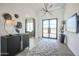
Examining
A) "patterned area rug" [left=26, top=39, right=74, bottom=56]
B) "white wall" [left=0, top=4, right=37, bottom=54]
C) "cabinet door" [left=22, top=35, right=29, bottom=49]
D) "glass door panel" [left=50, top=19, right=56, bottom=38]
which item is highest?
"white wall" [left=0, top=4, right=37, bottom=54]

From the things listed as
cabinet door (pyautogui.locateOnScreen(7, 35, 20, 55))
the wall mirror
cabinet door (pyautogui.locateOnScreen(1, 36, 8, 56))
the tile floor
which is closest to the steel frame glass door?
the tile floor

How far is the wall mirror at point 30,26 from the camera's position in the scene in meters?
2.38

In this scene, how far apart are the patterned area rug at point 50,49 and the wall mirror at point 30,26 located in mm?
288

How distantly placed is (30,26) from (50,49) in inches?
26.5

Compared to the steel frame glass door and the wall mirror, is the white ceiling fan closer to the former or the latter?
the steel frame glass door

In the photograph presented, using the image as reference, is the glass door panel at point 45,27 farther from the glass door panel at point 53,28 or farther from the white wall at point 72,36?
the white wall at point 72,36

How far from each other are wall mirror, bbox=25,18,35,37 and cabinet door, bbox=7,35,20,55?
29 centimetres

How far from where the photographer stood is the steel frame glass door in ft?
8.00

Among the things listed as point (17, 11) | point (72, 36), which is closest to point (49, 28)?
point (72, 36)

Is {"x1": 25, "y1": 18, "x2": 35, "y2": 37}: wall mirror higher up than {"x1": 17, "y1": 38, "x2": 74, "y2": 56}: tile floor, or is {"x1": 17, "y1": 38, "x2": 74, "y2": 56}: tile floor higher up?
{"x1": 25, "y1": 18, "x2": 35, "y2": 37}: wall mirror

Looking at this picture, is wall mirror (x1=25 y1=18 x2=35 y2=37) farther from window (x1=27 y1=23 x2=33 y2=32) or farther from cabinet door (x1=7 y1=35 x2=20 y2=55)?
cabinet door (x1=7 y1=35 x2=20 y2=55)

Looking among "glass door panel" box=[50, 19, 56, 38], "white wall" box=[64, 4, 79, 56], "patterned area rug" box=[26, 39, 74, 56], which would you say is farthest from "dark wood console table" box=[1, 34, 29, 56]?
"white wall" box=[64, 4, 79, 56]

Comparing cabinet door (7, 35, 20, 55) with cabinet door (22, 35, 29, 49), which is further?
cabinet door (22, 35, 29, 49)

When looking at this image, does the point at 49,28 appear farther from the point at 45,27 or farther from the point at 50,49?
the point at 50,49
